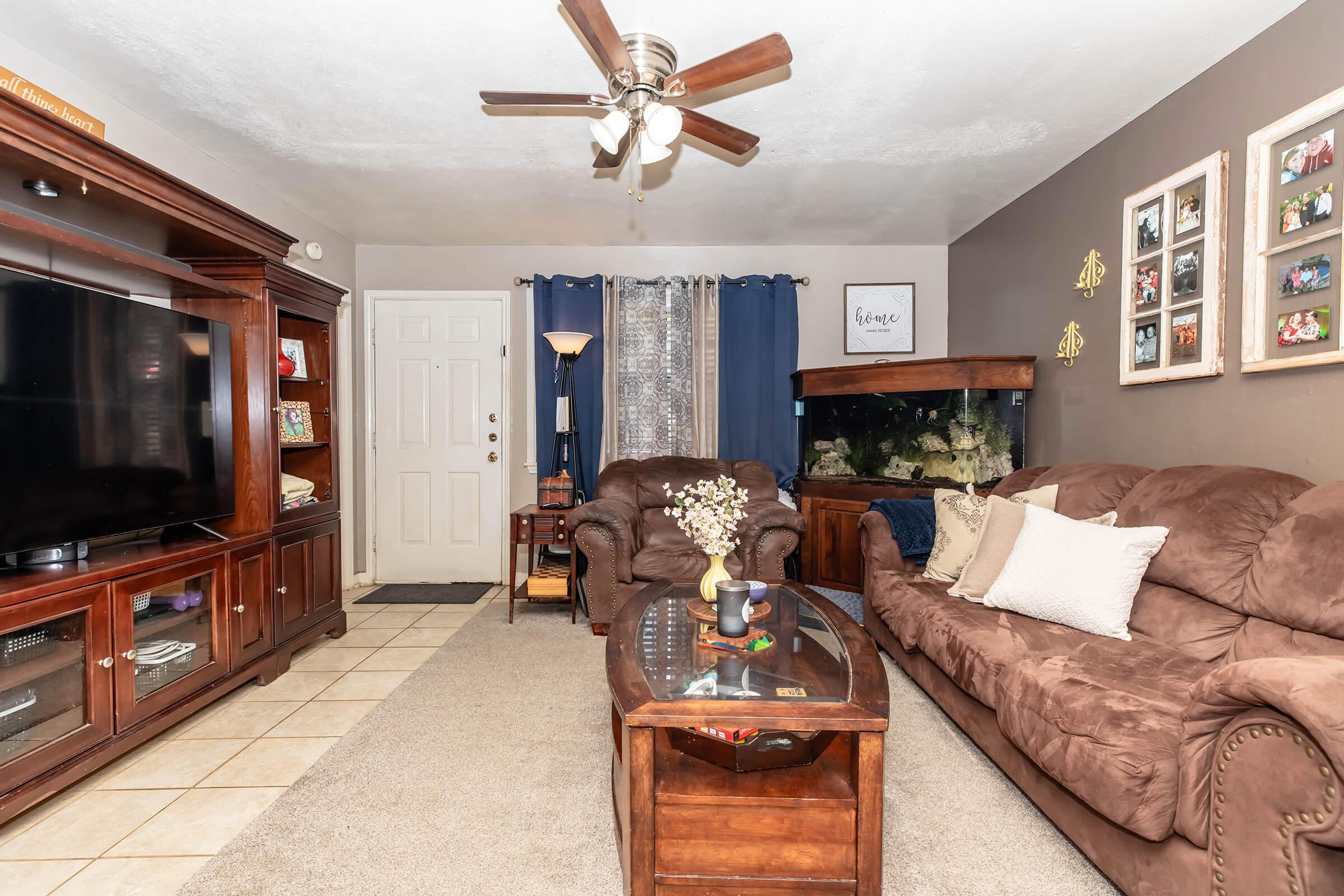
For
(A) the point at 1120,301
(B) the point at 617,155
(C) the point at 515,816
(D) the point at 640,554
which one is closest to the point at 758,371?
(D) the point at 640,554

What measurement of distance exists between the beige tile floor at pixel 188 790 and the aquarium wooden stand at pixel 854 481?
237 cm

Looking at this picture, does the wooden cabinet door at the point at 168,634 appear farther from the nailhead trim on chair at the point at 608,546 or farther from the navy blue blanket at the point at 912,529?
the navy blue blanket at the point at 912,529

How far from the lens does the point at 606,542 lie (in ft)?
10.7

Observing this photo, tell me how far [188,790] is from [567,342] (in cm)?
274

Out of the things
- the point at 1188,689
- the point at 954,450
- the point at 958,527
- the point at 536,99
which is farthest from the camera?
the point at 954,450

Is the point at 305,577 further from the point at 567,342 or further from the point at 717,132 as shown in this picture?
the point at 717,132

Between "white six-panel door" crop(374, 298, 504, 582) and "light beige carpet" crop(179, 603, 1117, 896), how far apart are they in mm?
1921

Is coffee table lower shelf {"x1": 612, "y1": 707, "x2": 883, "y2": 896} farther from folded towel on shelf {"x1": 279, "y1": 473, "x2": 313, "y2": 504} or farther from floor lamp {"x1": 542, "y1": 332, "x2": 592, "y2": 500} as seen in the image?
floor lamp {"x1": 542, "y1": 332, "x2": 592, "y2": 500}

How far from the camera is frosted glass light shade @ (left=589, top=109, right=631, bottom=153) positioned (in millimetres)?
1912

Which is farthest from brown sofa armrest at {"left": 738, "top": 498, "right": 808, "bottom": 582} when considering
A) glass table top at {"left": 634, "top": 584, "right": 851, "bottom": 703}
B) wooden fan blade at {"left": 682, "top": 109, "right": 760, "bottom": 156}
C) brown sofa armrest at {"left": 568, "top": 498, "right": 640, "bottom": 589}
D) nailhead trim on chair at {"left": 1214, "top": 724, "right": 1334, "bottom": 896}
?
nailhead trim on chair at {"left": 1214, "top": 724, "right": 1334, "bottom": 896}

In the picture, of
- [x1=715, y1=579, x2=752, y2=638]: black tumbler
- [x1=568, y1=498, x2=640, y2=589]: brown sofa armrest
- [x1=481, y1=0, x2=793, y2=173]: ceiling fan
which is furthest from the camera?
[x1=568, y1=498, x2=640, y2=589]: brown sofa armrest

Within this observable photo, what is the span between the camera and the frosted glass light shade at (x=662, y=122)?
69.0 inches

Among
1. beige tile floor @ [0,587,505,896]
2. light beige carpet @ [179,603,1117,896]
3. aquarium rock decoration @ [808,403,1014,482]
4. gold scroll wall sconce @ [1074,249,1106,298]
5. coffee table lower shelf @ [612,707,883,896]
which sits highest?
gold scroll wall sconce @ [1074,249,1106,298]

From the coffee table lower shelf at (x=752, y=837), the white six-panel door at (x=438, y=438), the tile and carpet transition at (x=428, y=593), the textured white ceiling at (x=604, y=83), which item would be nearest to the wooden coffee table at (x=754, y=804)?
the coffee table lower shelf at (x=752, y=837)
